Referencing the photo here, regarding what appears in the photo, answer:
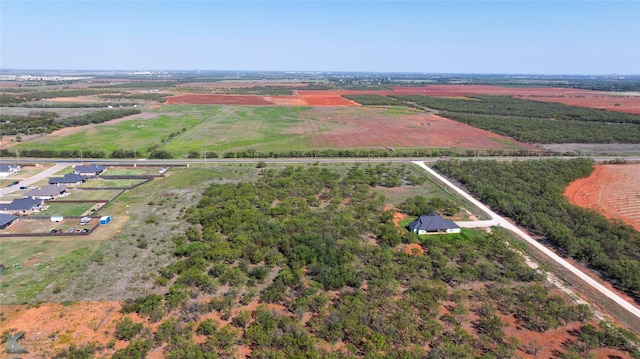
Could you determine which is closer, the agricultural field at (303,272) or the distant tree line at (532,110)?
the agricultural field at (303,272)

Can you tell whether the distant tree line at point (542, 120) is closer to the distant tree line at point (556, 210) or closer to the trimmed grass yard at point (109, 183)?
the distant tree line at point (556, 210)

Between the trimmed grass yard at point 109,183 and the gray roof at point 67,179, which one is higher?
the gray roof at point 67,179

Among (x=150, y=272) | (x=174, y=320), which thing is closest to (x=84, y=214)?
(x=150, y=272)

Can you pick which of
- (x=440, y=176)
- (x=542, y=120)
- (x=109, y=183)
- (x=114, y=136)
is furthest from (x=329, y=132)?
(x=542, y=120)

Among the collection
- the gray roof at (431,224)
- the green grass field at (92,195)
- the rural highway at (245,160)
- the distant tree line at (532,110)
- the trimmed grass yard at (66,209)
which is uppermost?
the distant tree line at (532,110)

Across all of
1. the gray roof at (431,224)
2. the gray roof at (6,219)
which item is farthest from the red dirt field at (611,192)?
the gray roof at (6,219)

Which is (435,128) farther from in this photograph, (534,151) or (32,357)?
(32,357)

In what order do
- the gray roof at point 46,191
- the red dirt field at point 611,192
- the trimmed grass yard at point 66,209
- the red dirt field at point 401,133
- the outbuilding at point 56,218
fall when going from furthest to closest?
the red dirt field at point 401,133 → the gray roof at point 46,191 → the red dirt field at point 611,192 → the trimmed grass yard at point 66,209 → the outbuilding at point 56,218

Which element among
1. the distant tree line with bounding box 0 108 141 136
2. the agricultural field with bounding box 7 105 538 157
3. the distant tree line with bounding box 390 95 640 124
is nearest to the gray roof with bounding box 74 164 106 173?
the agricultural field with bounding box 7 105 538 157
